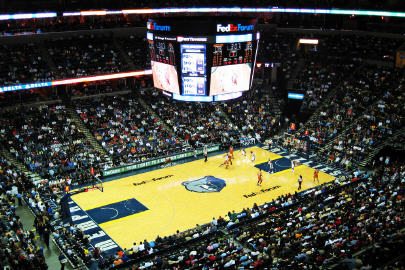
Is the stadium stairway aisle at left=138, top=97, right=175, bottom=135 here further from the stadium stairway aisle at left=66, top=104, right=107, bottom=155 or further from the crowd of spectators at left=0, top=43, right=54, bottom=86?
the crowd of spectators at left=0, top=43, right=54, bottom=86

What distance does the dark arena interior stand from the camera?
2333 cm

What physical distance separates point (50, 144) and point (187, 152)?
38.2 feet

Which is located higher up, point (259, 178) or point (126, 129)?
point (126, 129)

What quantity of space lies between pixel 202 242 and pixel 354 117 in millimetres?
23326

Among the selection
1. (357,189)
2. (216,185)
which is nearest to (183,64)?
(216,185)

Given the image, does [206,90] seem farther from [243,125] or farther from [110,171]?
[243,125]

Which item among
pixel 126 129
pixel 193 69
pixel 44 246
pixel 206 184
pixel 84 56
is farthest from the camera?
pixel 84 56

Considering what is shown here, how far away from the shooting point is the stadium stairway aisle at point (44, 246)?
23.7 m

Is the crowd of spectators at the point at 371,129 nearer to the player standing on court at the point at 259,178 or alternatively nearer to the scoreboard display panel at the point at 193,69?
the player standing on court at the point at 259,178

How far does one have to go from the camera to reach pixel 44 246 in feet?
83.8

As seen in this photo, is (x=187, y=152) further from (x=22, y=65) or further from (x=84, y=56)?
(x=22, y=65)

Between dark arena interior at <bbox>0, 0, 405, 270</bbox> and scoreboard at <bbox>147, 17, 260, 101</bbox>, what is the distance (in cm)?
10

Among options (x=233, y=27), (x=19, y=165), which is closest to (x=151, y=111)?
(x=19, y=165)

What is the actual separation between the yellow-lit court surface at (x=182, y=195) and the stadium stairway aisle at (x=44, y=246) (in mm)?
3426
